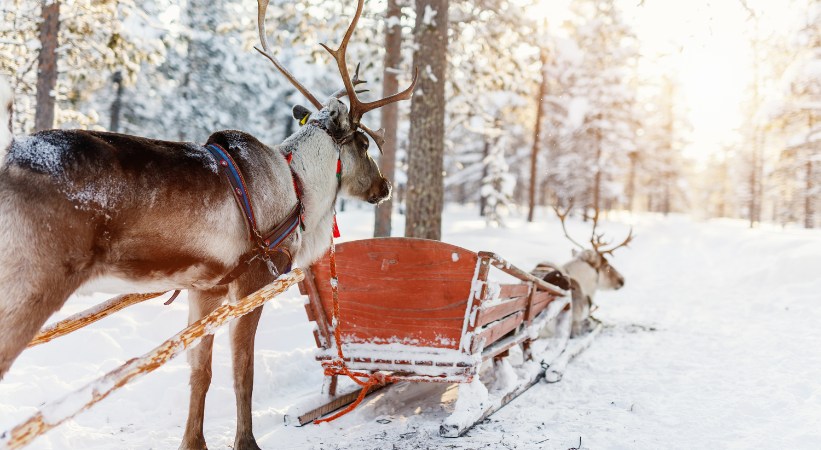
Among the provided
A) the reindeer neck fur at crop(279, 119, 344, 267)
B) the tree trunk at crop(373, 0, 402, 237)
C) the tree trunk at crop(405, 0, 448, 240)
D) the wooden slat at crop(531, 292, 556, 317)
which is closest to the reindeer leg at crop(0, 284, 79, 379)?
the reindeer neck fur at crop(279, 119, 344, 267)

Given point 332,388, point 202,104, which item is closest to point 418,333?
point 332,388

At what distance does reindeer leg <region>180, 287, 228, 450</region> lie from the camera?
11.9 feet

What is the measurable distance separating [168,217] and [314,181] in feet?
4.01

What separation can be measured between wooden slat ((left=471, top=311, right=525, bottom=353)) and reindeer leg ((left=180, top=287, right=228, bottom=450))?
1851 millimetres

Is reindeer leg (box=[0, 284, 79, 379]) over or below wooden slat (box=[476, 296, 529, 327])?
over

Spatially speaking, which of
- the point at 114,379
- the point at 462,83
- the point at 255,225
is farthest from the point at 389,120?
the point at 114,379

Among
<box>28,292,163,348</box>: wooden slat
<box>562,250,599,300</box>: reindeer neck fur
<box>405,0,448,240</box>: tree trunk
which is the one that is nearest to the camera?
<box>28,292,163,348</box>: wooden slat

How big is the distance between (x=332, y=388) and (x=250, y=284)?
1705 mm

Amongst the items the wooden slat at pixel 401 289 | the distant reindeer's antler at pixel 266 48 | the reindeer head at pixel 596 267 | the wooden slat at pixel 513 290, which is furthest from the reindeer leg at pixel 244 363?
the reindeer head at pixel 596 267

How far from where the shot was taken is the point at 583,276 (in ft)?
27.8

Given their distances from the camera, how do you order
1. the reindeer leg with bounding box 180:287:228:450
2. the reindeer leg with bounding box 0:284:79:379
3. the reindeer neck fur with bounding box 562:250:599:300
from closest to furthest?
1. the reindeer leg with bounding box 0:284:79:379
2. the reindeer leg with bounding box 180:287:228:450
3. the reindeer neck fur with bounding box 562:250:599:300

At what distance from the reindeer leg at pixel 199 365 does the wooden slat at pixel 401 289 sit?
836 mm

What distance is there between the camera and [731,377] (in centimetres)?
545

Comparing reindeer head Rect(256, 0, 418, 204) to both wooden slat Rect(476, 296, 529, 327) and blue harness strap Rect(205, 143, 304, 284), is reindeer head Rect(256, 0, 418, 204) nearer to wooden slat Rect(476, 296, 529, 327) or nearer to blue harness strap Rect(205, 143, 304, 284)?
blue harness strap Rect(205, 143, 304, 284)
